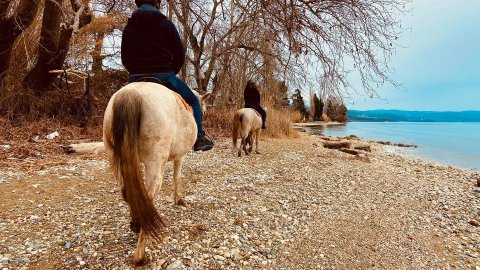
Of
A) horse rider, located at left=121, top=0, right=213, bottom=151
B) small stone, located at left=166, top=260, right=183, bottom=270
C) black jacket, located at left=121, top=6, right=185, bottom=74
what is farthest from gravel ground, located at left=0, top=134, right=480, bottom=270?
black jacket, located at left=121, top=6, right=185, bottom=74

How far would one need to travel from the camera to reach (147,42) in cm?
365

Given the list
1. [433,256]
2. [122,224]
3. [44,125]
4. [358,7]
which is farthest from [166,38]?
[44,125]

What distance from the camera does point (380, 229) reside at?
4.70 meters

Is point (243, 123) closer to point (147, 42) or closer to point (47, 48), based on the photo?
point (147, 42)

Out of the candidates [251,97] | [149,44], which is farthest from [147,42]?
[251,97]

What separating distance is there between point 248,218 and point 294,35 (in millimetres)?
3232

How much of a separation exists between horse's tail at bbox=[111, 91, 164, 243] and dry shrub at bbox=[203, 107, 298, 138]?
→ 11.7 m

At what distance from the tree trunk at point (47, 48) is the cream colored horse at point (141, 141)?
9263 millimetres

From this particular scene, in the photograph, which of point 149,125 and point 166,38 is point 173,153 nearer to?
point 149,125

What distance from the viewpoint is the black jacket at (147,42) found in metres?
3.63

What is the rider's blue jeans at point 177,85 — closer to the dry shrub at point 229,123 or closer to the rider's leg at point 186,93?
the rider's leg at point 186,93

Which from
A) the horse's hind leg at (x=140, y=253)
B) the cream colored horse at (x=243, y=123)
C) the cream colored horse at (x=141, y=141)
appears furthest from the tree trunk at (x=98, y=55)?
the horse's hind leg at (x=140, y=253)

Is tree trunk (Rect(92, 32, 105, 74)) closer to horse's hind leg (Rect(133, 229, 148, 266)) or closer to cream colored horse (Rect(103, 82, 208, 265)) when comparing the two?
cream colored horse (Rect(103, 82, 208, 265))

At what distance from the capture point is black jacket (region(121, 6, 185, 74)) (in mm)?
3635
